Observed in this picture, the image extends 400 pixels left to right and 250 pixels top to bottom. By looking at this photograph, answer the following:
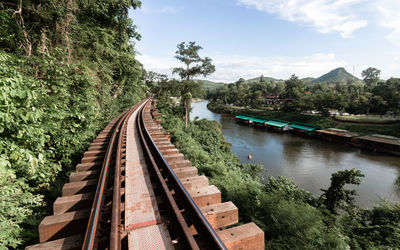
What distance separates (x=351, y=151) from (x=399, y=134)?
37.5 feet

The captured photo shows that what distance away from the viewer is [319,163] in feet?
79.0

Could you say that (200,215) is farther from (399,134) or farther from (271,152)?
(399,134)

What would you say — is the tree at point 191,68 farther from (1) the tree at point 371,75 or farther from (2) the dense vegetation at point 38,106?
(1) the tree at point 371,75

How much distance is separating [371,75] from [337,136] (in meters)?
94.2

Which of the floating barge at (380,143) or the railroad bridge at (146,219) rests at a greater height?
the railroad bridge at (146,219)

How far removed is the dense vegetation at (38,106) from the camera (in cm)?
304

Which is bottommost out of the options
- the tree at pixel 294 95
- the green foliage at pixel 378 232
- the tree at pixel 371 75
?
the green foliage at pixel 378 232

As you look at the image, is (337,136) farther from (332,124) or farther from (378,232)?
(378,232)

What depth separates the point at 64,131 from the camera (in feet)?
16.8

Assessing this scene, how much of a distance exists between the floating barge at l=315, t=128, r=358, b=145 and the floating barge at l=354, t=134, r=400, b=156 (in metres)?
1.23

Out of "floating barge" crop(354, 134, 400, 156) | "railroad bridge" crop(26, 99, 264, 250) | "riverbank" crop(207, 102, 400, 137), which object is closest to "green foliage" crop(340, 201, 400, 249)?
"railroad bridge" crop(26, 99, 264, 250)

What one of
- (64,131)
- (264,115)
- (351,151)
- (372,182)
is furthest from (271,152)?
(264,115)

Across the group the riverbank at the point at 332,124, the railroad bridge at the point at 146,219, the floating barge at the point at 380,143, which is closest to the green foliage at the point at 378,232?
the railroad bridge at the point at 146,219

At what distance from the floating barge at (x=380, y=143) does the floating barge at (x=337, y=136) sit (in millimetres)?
1234
